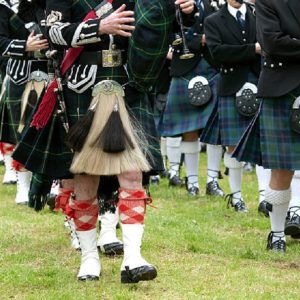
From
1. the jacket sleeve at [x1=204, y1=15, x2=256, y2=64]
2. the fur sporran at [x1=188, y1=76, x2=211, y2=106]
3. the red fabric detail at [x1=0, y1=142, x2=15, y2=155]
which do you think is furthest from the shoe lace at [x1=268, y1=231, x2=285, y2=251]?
the red fabric detail at [x1=0, y1=142, x2=15, y2=155]

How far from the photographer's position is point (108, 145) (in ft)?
14.7

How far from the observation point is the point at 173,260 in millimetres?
5355

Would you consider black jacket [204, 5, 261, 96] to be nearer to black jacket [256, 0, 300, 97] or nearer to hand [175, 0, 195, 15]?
black jacket [256, 0, 300, 97]

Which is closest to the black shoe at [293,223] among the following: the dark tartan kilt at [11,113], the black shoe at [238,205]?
the black shoe at [238,205]

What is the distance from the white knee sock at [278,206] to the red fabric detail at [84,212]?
1214 mm

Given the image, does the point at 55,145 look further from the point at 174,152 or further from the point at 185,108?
the point at 174,152

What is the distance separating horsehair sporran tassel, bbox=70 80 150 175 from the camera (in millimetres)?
4523

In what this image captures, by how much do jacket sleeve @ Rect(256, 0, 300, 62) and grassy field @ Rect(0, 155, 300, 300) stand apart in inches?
46.6

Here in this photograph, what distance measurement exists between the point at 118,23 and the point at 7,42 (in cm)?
247

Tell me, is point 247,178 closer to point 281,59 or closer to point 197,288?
point 281,59

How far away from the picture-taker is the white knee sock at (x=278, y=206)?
5508 millimetres

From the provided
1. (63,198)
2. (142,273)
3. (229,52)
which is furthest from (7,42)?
(142,273)

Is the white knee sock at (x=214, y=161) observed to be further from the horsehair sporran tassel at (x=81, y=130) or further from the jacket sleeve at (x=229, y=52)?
the horsehair sporran tassel at (x=81, y=130)

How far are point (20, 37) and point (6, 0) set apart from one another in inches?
11.8
